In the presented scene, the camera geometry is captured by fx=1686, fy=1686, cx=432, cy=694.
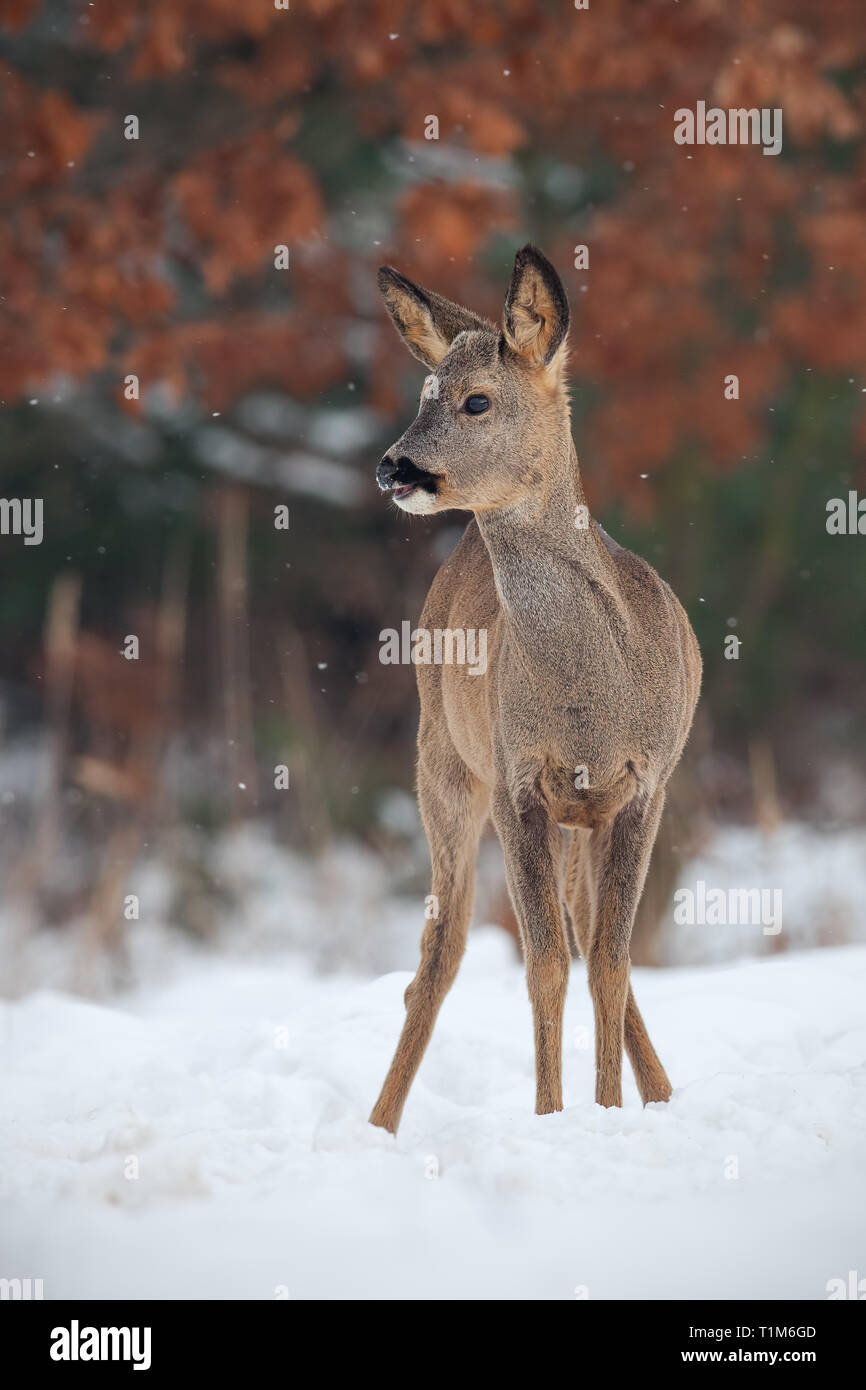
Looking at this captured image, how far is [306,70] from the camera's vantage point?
8250 millimetres

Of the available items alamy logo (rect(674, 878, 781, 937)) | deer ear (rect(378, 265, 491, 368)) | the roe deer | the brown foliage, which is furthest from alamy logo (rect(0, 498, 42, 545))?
the roe deer

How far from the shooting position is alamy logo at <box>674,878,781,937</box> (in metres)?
6.49

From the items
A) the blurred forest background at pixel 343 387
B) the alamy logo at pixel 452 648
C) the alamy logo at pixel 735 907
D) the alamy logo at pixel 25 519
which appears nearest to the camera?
the alamy logo at pixel 452 648

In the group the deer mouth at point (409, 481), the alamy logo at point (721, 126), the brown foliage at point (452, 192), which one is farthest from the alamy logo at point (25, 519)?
the deer mouth at point (409, 481)

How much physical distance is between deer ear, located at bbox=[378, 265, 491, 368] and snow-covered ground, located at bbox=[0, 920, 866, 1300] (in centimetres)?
192

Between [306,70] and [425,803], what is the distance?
4956 millimetres

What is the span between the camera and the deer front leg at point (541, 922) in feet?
13.2

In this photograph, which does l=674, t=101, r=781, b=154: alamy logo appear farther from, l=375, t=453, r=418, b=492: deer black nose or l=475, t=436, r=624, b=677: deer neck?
l=375, t=453, r=418, b=492: deer black nose

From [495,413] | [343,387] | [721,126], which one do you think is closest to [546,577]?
[495,413]

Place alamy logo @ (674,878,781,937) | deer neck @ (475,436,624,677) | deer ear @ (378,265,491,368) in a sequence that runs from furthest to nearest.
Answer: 1. alamy logo @ (674,878,781,937)
2. deer ear @ (378,265,491,368)
3. deer neck @ (475,436,624,677)

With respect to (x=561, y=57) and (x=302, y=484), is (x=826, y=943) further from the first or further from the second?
(x=302, y=484)

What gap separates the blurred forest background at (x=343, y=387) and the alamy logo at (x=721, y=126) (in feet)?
0.51

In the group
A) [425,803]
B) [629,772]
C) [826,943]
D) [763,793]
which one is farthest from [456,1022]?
[826,943]

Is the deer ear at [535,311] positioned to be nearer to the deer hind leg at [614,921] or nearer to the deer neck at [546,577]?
the deer neck at [546,577]
